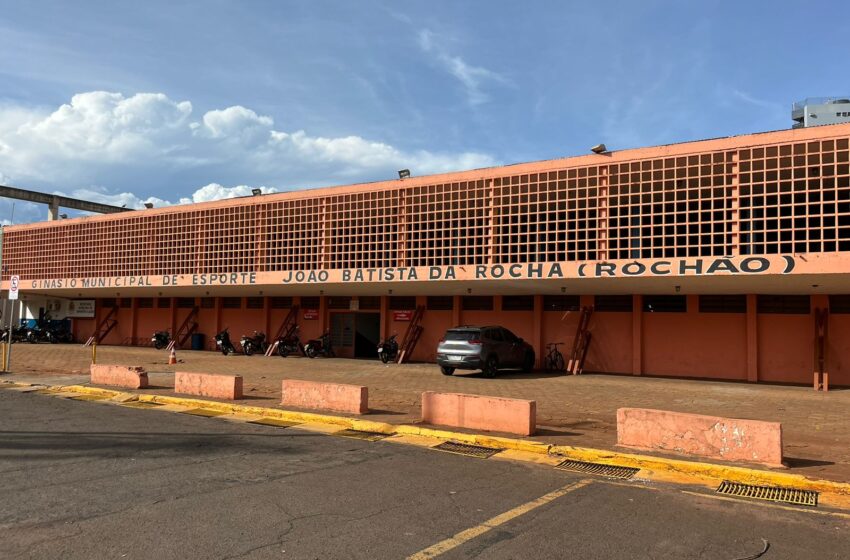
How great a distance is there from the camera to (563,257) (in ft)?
60.7

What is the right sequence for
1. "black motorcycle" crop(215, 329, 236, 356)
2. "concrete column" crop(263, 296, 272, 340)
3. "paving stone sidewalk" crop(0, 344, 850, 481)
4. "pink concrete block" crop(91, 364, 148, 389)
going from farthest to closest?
"concrete column" crop(263, 296, 272, 340), "black motorcycle" crop(215, 329, 236, 356), "pink concrete block" crop(91, 364, 148, 389), "paving stone sidewalk" crop(0, 344, 850, 481)

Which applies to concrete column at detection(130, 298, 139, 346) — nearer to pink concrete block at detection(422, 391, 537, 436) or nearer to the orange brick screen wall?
the orange brick screen wall

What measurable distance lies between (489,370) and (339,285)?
6.84 meters

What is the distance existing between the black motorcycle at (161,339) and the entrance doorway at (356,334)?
9128mm

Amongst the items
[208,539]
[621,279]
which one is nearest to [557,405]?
[621,279]

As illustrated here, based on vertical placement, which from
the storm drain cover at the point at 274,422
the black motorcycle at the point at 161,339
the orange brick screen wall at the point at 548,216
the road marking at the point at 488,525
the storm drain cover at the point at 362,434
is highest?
the orange brick screen wall at the point at 548,216

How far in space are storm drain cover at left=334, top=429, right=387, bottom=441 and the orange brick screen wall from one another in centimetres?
990

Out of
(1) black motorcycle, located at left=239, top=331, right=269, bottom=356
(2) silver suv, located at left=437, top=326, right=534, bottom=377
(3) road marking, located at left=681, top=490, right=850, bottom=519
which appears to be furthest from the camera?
(1) black motorcycle, located at left=239, top=331, right=269, bottom=356

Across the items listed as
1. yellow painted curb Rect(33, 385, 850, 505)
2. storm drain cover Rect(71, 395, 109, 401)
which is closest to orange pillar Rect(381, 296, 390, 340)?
storm drain cover Rect(71, 395, 109, 401)

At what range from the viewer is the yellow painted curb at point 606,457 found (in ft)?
23.1

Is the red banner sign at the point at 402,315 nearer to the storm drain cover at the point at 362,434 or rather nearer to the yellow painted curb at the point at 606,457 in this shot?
the yellow painted curb at the point at 606,457

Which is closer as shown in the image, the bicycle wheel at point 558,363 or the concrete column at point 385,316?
the bicycle wheel at point 558,363

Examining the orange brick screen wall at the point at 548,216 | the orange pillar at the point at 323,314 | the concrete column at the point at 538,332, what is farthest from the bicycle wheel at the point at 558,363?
the orange pillar at the point at 323,314

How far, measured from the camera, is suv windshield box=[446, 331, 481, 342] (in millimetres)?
18953
